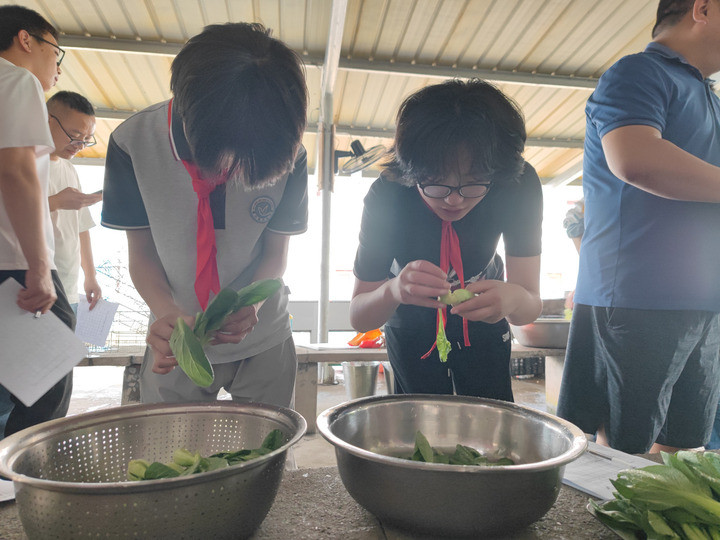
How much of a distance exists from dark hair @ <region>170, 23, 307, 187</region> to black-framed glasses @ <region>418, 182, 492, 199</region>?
33cm

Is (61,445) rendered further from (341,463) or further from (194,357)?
(341,463)

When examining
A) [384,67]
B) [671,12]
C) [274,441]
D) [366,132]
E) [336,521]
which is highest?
[384,67]

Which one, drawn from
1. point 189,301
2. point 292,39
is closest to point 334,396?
point 292,39

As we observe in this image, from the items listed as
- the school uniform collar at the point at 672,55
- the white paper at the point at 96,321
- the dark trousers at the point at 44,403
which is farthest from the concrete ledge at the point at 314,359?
the school uniform collar at the point at 672,55

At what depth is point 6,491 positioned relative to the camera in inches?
28.2

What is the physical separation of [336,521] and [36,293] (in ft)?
4.13

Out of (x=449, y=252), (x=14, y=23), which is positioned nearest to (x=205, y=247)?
(x=449, y=252)

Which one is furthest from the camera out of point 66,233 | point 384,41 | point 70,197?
point 384,41

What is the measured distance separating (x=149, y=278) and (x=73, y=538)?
70 cm

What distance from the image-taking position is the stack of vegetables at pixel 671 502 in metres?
0.54

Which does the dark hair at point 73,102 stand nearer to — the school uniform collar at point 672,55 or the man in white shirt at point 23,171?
the man in white shirt at point 23,171

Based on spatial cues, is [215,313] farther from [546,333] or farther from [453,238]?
[546,333]

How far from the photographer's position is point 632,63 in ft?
3.89

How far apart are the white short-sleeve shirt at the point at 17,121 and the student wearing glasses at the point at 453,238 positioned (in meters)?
1.08
